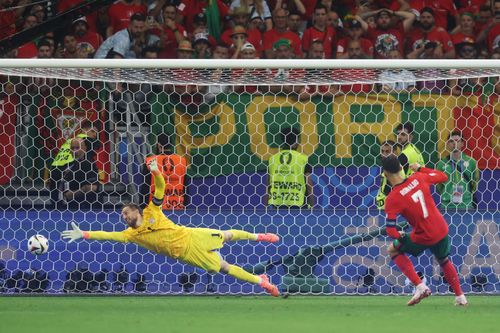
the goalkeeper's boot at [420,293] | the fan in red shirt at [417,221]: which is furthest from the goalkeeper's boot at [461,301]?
the goalkeeper's boot at [420,293]

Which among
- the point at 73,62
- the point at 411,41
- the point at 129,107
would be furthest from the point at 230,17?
the point at 73,62

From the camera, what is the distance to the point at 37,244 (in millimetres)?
11805

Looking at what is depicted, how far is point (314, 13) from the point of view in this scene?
1555 centimetres

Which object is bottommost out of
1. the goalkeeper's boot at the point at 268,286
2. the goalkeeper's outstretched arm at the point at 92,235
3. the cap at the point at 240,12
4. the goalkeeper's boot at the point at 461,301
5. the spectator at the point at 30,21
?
the goalkeeper's boot at the point at 461,301

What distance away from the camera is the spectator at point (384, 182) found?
41.8 feet

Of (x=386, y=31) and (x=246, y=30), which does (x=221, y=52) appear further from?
(x=386, y=31)

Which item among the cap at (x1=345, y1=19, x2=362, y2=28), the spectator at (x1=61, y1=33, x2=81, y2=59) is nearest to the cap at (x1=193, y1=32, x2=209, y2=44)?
the spectator at (x1=61, y1=33, x2=81, y2=59)

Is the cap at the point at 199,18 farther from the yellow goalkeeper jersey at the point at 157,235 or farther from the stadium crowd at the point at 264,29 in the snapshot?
the yellow goalkeeper jersey at the point at 157,235

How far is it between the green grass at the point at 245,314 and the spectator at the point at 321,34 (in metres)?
4.07

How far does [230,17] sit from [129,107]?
3.33m

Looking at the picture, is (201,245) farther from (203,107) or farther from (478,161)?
(478,161)

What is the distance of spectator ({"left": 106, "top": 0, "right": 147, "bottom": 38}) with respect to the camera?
15.3 m

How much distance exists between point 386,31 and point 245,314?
243 inches

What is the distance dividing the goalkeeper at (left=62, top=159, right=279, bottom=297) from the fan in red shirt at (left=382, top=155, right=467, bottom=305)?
4.43ft
